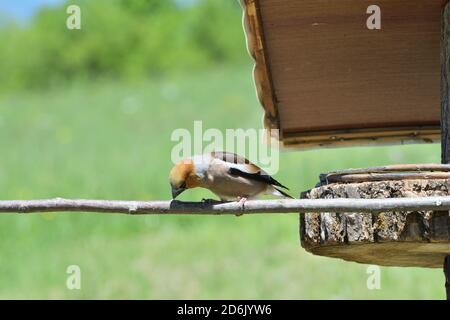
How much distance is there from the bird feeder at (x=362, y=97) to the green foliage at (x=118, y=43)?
37164 mm

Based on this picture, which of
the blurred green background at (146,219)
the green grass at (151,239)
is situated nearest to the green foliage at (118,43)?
the blurred green background at (146,219)

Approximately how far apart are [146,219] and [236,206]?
30.1 ft

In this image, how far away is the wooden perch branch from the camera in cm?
432

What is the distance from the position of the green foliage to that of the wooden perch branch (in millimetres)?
38653

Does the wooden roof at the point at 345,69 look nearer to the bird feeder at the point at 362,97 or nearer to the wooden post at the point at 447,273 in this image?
the bird feeder at the point at 362,97

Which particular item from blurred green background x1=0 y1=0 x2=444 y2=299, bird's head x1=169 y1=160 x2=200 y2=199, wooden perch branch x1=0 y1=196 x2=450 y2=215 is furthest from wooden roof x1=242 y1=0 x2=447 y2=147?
blurred green background x1=0 y1=0 x2=444 y2=299

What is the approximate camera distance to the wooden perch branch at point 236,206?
4.32 meters

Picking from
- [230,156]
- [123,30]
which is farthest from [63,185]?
[123,30]

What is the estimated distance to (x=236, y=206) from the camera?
4664 mm

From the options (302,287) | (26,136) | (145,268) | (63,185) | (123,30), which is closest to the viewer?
(302,287)
